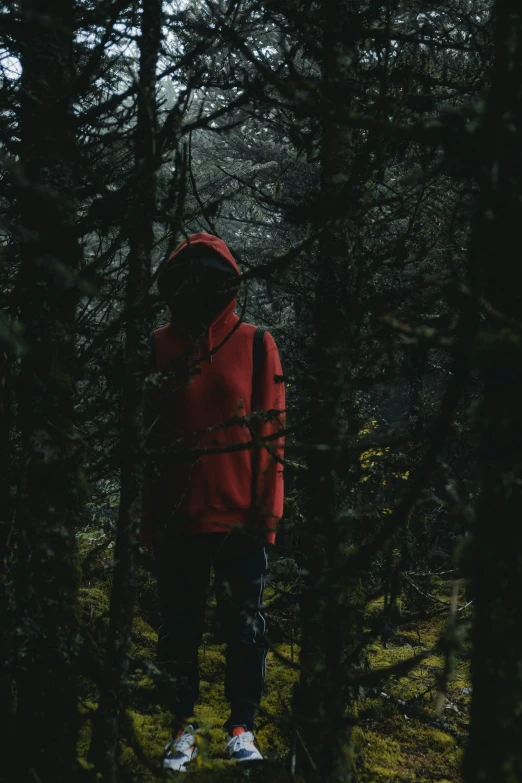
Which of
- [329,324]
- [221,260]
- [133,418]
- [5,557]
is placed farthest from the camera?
[329,324]

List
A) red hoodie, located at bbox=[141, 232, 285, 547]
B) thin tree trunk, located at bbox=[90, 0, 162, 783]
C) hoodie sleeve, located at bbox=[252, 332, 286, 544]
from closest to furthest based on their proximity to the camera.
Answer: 1. thin tree trunk, located at bbox=[90, 0, 162, 783]
2. red hoodie, located at bbox=[141, 232, 285, 547]
3. hoodie sleeve, located at bbox=[252, 332, 286, 544]

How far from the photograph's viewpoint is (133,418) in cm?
239

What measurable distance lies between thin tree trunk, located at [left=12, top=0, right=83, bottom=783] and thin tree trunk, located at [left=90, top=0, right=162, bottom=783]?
28 cm

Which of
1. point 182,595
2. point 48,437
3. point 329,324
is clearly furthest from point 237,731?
point 329,324

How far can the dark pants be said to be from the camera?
345 cm

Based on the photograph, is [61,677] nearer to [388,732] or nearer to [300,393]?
[388,732]

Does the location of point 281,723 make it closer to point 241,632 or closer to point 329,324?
point 241,632

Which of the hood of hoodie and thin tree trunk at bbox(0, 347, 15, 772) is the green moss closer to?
thin tree trunk at bbox(0, 347, 15, 772)

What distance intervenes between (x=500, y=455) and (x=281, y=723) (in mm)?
3056

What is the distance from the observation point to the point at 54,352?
8.66 ft

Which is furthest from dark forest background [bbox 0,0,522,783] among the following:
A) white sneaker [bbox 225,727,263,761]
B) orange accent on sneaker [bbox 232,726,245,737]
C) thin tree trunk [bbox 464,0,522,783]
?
orange accent on sneaker [bbox 232,726,245,737]

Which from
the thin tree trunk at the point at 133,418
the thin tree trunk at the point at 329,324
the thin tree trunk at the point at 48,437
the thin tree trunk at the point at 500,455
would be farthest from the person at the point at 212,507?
the thin tree trunk at the point at 500,455

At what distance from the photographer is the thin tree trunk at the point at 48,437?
246cm

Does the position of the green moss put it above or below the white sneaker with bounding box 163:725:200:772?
below
